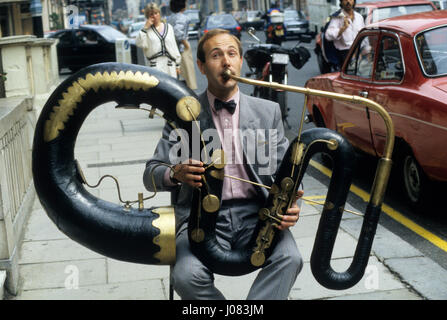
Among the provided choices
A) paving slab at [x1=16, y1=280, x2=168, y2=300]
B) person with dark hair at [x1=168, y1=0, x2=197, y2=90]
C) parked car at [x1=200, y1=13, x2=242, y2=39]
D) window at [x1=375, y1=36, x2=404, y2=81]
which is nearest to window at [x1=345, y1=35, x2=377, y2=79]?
window at [x1=375, y1=36, x2=404, y2=81]

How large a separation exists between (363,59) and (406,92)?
1265 mm

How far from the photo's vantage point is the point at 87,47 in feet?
82.3

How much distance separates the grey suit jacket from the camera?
3369 mm

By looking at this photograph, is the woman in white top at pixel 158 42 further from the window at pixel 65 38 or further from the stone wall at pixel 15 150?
the window at pixel 65 38

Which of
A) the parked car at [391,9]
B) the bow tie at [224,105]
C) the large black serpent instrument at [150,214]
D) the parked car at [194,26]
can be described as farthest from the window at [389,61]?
the parked car at [194,26]

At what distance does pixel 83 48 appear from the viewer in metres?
25.1

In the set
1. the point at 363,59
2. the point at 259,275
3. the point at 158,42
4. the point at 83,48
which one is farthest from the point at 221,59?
the point at 83,48

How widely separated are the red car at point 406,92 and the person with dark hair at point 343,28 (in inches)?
128

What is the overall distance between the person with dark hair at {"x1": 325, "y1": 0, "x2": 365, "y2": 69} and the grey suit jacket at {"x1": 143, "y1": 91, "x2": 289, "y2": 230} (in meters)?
7.46

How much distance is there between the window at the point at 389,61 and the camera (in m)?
6.43

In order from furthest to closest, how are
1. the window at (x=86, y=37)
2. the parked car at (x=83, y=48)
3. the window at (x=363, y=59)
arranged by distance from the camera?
the window at (x=86, y=37)
the parked car at (x=83, y=48)
the window at (x=363, y=59)

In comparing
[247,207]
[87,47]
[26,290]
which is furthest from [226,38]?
[87,47]

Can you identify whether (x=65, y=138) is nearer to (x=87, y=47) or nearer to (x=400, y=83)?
(x=400, y=83)

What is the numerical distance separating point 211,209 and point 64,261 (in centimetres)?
242
